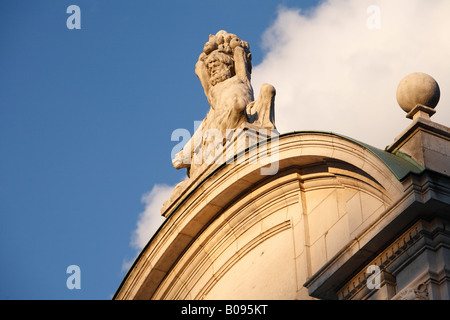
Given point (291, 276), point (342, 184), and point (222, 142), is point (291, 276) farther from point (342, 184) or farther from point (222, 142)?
point (222, 142)

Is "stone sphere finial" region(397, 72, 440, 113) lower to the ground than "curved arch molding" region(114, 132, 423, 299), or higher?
higher

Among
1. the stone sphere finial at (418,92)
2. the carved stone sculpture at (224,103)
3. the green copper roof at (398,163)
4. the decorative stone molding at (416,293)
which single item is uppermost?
the carved stone sculpture at (224,103)

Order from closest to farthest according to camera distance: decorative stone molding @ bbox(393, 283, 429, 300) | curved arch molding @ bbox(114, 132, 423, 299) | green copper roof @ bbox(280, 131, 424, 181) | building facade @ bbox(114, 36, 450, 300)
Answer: decorative stone molding @ bbox(393, 283, 429, 300)
building facade @ bbox(114, 36, 450, 300)
green copper roof @ bbox(280, 131, 424, 181)
curved arch molding @ bbox(114, 132, 423, 299)

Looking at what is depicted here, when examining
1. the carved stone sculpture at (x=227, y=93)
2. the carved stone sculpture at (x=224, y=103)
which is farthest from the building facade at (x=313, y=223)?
the carved stone sculpture at (x=227, y=93)

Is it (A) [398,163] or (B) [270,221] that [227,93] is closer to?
(B) [270,221]

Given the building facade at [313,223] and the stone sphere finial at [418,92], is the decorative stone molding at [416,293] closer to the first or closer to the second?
the building facade at [313,223]

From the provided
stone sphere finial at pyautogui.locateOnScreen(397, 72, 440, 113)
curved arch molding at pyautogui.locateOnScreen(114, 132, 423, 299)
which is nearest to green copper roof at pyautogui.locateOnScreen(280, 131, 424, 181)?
curved arch molding at pyautogui.locateOnScreen(114, 132, 423, 299)

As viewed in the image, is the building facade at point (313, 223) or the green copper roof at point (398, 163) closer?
the building facade at point (313, 223)

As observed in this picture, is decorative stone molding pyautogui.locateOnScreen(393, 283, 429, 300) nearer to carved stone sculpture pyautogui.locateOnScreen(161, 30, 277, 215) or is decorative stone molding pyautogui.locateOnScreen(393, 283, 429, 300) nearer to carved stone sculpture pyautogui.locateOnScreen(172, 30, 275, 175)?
carved stone sculpture pyautogui.locateOnScreen(161, 30, 277, 215)

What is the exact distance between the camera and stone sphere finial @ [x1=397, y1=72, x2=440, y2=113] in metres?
13.6

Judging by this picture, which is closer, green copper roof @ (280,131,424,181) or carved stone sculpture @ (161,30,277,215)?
green copper roof @ (280,131,424,181)

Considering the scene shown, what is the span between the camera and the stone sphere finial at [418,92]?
13562 mm

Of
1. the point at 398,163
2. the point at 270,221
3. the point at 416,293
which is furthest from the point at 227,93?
the point at 416,293
